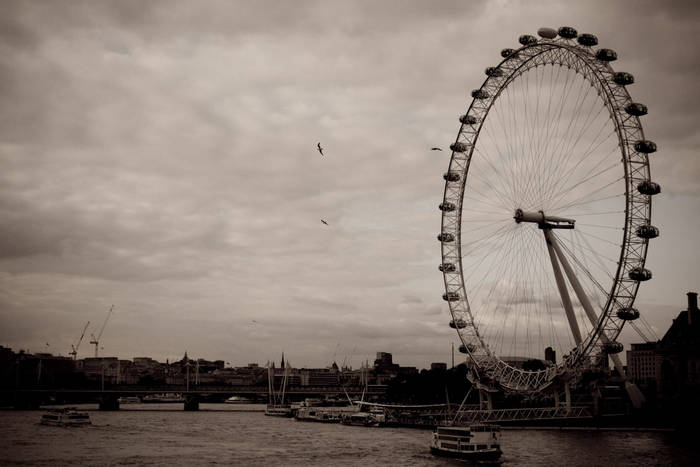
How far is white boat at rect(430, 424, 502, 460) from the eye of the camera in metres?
49.7

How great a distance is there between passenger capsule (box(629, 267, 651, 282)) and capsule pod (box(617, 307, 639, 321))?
2.43 meters

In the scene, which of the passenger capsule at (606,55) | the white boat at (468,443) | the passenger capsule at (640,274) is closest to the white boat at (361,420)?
the white boat at (468,443)

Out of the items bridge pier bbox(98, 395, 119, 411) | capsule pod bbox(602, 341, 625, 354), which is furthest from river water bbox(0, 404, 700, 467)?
bridge pier bbox(98, 395, 119, 411)

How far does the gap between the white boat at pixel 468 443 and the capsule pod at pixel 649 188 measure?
65.2ft

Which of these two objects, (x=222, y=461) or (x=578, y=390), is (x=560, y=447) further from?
(x=222, y=461)

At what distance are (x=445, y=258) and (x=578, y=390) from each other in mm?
16922

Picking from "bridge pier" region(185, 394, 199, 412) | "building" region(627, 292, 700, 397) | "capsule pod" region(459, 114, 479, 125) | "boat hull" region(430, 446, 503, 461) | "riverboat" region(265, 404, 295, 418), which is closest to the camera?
"boat hull" region(430, 446, 503, 461)

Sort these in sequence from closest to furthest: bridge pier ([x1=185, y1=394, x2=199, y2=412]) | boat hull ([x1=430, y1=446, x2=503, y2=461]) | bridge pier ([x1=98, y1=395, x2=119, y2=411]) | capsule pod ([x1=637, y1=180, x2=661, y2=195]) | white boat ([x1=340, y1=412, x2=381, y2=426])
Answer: boat hull ([x1=430, y1=446, x2=503, y2=461]), capsule pod ([x1=637, y1=180, x2=661, y2=195]), white boat ([x1=340, y1=412, x2=381, y2=426]), bridge pier ([x1=98, y1=395, x2=119, y2=411]), bridge pier ([x1=185, y1=394, x2=199, y2=412])

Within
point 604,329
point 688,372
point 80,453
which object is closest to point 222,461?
point 80,453

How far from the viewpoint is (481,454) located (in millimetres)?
49594

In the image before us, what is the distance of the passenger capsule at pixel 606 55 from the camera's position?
56562 millimetres

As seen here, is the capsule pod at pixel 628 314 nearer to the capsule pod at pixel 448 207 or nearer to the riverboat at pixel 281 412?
the capsule pod at pixel 448 207

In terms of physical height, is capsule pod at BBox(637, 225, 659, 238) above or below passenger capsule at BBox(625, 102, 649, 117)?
below

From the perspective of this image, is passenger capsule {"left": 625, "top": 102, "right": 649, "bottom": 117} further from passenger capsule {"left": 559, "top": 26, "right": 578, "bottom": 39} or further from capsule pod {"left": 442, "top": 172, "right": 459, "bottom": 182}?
capsule pod {"left": 442, "top": 172, "right": 459, "bottom": 182}
